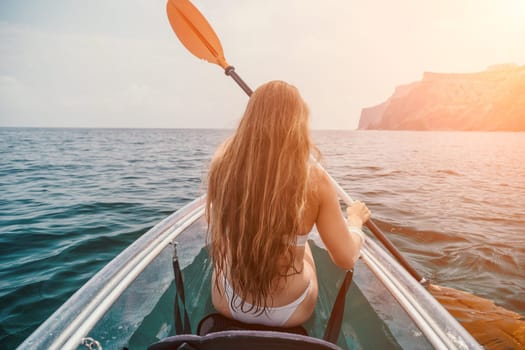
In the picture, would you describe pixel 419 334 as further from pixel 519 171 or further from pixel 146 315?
pixel 519 171

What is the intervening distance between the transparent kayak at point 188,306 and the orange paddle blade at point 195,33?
2197 millimetres

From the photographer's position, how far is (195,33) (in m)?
3.78

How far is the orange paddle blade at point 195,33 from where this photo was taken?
145 inches

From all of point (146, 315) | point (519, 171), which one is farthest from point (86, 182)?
point (519, 171)

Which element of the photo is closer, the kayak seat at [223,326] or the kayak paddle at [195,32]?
the kayak seat at [223,326]

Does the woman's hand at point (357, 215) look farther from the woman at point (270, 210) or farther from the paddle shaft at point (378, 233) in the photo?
the paddle shaft at point (378, 233)

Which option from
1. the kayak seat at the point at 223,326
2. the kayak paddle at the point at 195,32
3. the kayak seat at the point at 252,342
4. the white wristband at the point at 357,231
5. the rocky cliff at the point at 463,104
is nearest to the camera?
the kayak seat at the point at 252,342

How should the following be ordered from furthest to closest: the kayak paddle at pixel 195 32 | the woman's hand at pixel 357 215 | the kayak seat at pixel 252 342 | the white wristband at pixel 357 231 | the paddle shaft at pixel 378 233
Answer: the kayak paddle at pixel 195 32 < the paddle shaft at pixel 378 233 < the woman's hand at pixel 357 215 < the white wristband at pixel 357 231 < the kayak seat at pixel 252 342

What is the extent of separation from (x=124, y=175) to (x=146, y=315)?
9257mm

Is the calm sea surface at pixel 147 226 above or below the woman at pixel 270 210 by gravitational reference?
below

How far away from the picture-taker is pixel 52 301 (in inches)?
121

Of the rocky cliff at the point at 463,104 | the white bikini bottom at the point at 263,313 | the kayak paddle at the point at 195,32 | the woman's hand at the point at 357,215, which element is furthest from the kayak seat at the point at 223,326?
the rocky cliff at the point at 463,104

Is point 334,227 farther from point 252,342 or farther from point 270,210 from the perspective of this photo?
point 252,342

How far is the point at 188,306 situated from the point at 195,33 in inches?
130
